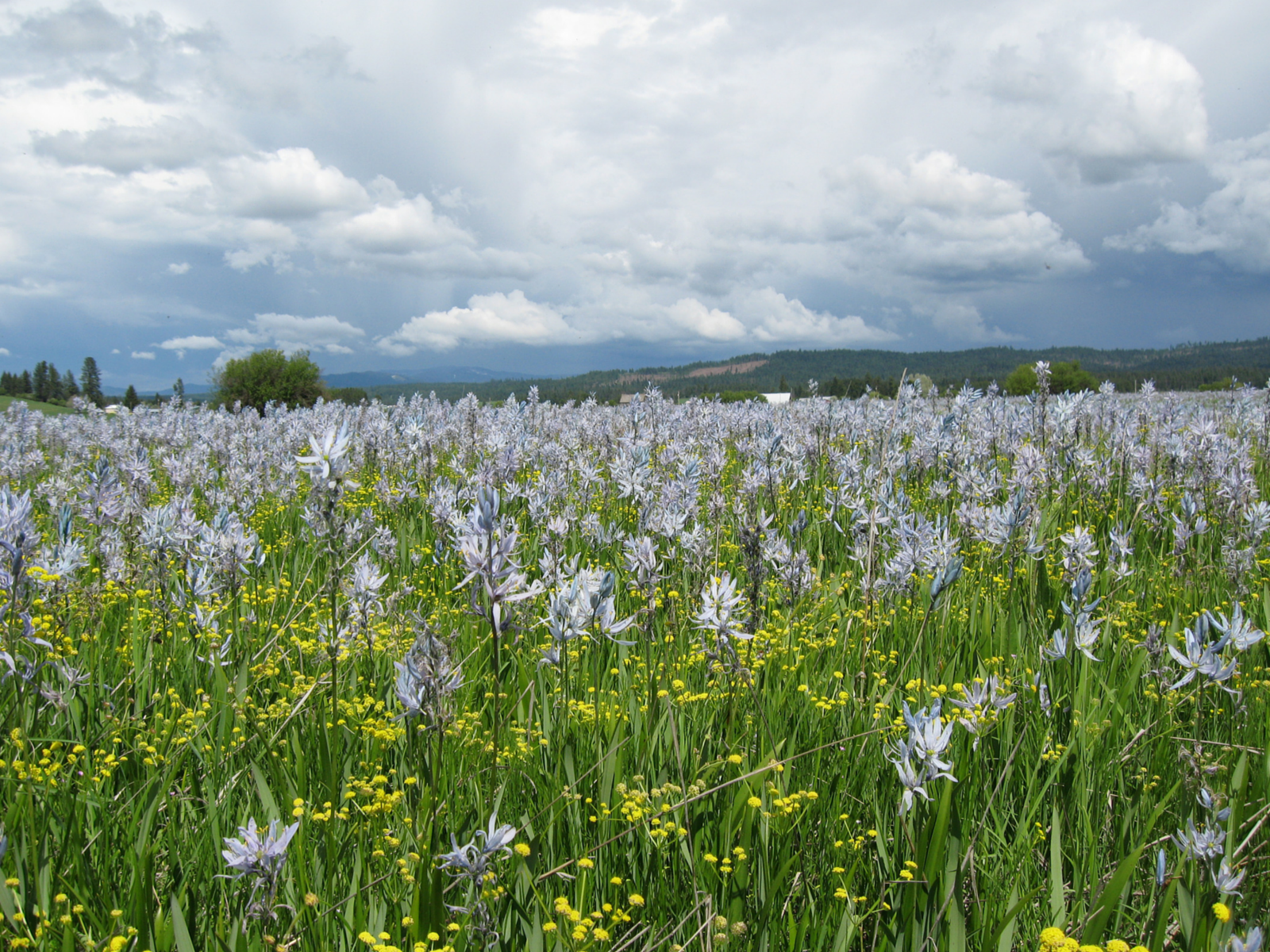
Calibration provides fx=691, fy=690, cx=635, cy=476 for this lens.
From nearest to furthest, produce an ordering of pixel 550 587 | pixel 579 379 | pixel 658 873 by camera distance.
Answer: pixel 658 873, pixel 550 587, pixel 579 379

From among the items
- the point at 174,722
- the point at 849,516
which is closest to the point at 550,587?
the point at 174,722

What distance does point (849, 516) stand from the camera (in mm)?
6223

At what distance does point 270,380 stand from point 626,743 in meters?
57.7

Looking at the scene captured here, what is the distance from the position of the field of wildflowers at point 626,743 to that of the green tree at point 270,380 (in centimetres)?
4884

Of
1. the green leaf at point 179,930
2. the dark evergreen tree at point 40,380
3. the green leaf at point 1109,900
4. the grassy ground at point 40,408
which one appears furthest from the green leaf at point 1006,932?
the dark evergreen tree at point 40,380

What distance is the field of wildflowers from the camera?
1943 mm

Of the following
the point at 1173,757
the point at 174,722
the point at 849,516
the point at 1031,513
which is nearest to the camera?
the point at 174,722

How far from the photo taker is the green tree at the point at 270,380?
48594 millimetres

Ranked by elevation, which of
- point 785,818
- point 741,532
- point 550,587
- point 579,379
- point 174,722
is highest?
point 579,379

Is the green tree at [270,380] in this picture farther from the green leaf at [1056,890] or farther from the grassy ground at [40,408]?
the green leaf at [1056,890]

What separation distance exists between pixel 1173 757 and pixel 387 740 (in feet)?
11.0

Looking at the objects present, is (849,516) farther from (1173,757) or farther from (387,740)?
(387,740)

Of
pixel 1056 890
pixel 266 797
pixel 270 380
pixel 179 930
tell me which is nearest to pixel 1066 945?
pixel 1056 890

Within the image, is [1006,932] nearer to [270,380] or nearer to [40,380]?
[270,380]
